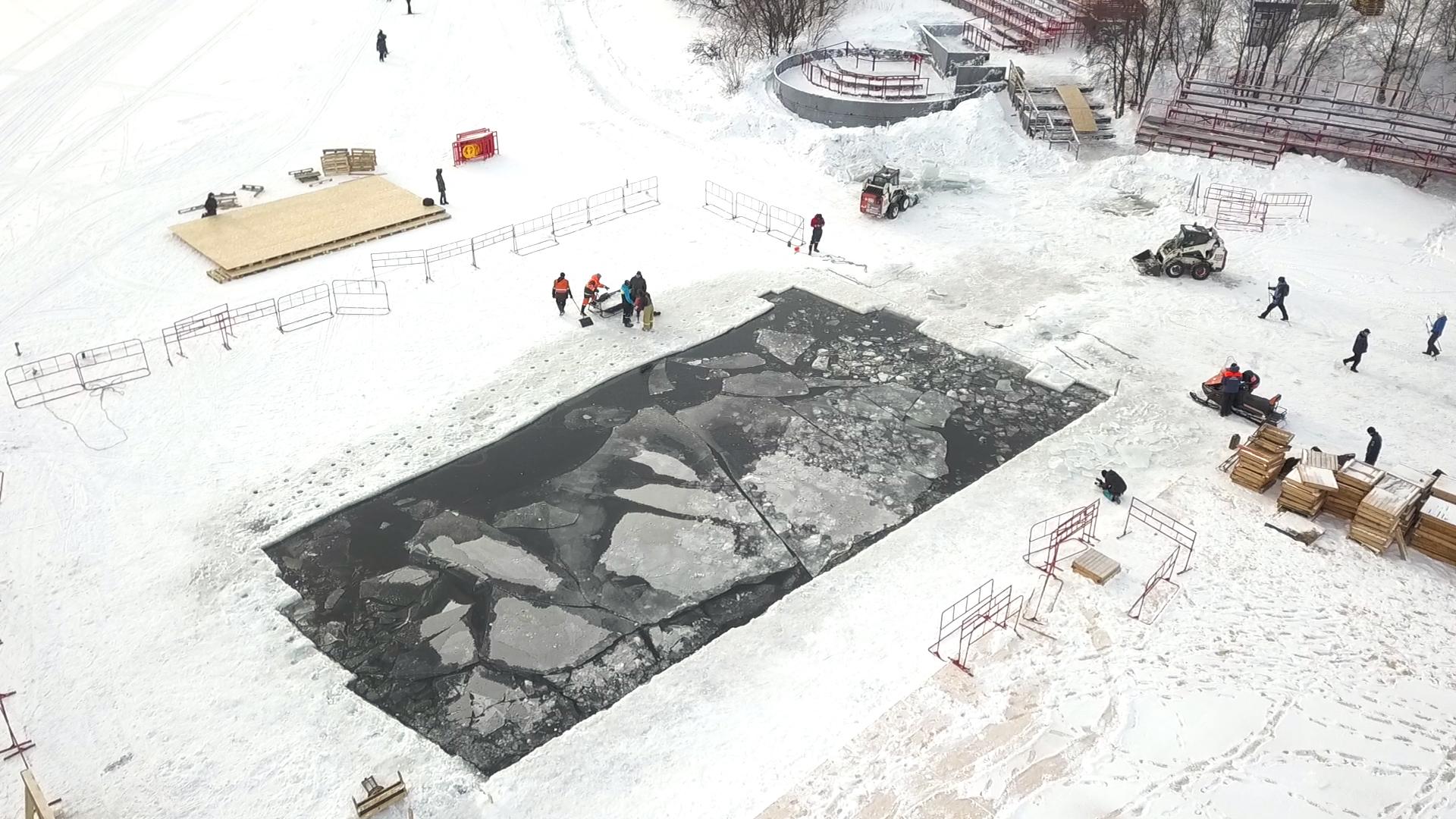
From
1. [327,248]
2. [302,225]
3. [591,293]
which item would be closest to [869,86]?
[591,293]

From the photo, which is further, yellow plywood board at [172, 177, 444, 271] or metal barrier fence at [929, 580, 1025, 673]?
yellow plywood board at [172, 177, 444, 271]

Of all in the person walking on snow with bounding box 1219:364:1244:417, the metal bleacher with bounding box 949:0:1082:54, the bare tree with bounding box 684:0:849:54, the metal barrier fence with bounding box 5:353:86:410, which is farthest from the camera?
the metal bleacher with bounding box 949:0:1082:54

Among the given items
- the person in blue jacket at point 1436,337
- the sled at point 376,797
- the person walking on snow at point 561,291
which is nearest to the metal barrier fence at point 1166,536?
the person in blue jacket at point 1436,337

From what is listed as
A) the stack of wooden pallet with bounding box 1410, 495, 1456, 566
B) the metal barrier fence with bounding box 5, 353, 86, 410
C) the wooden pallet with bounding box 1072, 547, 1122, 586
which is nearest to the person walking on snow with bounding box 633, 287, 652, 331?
the wooden pallet with bounding box 1072, 547, 1122, 586

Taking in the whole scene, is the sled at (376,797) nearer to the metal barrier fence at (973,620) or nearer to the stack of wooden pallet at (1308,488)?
the metal barrier fence at (973,620)

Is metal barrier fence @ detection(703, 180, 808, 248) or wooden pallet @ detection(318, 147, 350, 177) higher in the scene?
wooden pallet @ detection(318, 147, 350, 177)

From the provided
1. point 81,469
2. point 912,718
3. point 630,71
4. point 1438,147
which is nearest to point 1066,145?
point 1438,147

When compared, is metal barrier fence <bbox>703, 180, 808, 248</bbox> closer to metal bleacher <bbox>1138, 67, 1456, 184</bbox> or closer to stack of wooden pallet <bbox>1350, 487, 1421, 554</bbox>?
metal bleacher <bbox>1138, 67, 1456, 184</bbox>
